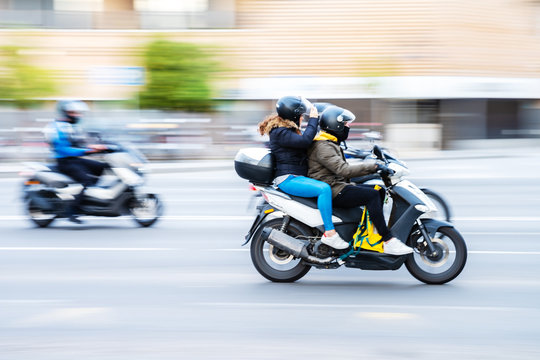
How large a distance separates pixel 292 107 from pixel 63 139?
4.17 m

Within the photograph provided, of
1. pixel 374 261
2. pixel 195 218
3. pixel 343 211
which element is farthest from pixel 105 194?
pixel 374 261

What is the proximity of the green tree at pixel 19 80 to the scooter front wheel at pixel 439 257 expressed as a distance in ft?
72.6

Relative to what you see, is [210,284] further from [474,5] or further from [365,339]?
[474,5]

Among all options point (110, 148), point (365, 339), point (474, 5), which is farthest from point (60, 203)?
point (474, 5)

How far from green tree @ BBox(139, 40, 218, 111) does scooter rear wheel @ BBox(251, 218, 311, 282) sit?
2073cm

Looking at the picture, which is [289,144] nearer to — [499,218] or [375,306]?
[375,306]

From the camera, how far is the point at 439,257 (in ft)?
20.3

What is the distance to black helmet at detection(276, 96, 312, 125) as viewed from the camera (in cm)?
612

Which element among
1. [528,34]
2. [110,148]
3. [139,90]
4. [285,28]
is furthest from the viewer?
[528,34]

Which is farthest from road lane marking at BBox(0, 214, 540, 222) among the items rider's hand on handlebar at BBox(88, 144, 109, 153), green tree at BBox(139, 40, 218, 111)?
green tree at BBox(139, 40, 218, 111)

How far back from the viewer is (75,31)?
3111 cm

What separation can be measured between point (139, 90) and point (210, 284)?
21715 millimetres

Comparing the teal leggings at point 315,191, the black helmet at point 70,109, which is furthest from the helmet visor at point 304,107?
the black helmet at point 70,109

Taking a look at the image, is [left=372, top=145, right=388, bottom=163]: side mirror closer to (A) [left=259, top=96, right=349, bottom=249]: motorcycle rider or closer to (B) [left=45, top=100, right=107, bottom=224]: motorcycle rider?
(A) [left=259, top=96, right=349, bottom=249]: motorcycle rider
